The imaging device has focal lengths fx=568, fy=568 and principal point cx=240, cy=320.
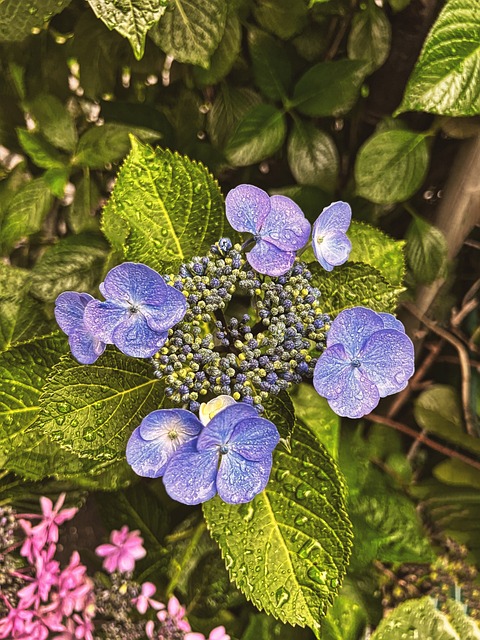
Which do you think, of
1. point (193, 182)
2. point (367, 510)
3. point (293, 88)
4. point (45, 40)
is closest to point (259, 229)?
point (193, 182)

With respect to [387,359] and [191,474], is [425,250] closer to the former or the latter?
[387,359]

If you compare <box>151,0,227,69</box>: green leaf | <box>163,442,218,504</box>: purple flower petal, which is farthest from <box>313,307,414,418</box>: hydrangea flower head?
<box>151,0,227,69</box>: green leaf

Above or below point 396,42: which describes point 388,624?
below

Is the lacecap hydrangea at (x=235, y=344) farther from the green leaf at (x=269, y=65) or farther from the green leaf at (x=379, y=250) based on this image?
the green leaf at (x=269, y=65)

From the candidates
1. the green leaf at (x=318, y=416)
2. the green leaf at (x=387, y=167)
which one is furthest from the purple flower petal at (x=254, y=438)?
the green leaf at (x=387, y=167)

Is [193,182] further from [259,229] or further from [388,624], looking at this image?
[388,624]

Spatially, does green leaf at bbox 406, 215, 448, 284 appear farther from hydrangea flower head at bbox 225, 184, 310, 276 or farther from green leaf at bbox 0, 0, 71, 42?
green leaf at bbox 0, 0, 71, 42
